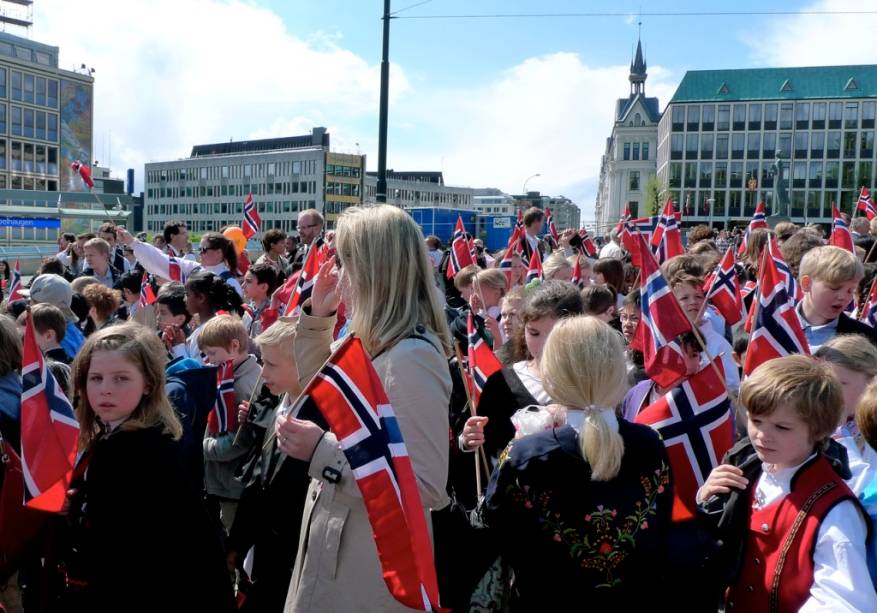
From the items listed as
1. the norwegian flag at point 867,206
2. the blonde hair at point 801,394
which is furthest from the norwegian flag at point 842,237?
the blonde hair at point 801,394

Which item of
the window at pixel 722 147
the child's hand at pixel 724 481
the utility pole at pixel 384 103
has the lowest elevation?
the child's hand at pixel 724 481

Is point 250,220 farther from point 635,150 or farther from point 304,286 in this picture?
point 635,150

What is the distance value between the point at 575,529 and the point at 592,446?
0.27 metres

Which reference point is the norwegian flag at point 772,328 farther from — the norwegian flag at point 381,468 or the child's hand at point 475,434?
the norwegian flag at point 381,468

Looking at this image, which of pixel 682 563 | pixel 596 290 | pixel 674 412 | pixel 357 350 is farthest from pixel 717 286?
pixel 357 350

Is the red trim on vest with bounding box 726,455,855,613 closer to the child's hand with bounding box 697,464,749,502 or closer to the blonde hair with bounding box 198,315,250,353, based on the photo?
the child's hand with bounding box 697,464,749,502

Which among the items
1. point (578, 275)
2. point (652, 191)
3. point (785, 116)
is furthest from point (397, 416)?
point (785, 116)

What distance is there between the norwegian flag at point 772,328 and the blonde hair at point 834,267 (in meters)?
0.66

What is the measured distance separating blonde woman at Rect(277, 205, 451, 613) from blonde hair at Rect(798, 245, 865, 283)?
9.60 feet

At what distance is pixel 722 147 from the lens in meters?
102

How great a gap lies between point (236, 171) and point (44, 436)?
12167 cm

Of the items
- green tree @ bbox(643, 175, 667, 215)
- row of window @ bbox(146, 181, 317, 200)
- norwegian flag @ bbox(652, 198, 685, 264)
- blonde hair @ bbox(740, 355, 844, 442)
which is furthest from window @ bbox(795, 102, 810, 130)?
blonde hair @ bbox(740, 355, 844, 442)

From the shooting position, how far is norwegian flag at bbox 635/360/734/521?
11.2 ft

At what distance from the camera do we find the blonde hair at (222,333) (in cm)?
436
